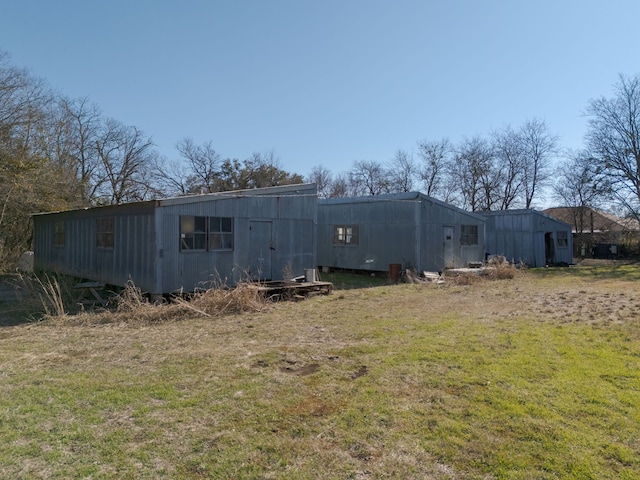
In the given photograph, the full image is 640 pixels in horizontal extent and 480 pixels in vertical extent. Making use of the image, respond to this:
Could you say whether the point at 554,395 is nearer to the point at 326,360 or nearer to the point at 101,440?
the point at 326,360

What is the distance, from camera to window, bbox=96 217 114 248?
38.4ft

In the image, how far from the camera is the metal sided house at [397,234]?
16297mm

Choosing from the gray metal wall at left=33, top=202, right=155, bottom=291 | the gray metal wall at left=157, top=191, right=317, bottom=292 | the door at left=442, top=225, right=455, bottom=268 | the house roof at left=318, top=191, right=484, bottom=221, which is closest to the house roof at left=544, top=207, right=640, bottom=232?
the house roof at left=318, top=191, right=484, bottom=221

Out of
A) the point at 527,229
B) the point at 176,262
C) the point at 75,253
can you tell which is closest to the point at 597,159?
the point at 527,229

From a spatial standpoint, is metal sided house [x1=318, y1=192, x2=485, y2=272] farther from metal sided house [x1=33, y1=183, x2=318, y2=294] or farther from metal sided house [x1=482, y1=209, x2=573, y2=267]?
metal sided house [x1=482, y1=209, x2=573, y2=267]

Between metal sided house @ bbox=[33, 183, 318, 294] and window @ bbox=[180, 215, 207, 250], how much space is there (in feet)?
0.08

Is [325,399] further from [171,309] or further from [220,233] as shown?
[220,233]

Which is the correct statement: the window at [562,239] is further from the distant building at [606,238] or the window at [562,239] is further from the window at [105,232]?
the window at [105,232]

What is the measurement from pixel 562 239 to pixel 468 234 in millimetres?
9033

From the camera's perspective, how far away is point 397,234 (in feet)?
54.3

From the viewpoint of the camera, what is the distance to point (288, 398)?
432 cm

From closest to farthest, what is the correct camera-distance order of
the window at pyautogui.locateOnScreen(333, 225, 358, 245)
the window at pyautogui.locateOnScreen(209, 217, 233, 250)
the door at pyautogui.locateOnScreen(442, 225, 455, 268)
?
the window at pyautogui.locateOnScreen(209, 217, 233, 250) < the door at pyautogui.locateOnScreen(442, 225, 455, 268) < the window at pyautogui.locateOnScreen(333, 225, 358, 245)

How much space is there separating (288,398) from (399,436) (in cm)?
125

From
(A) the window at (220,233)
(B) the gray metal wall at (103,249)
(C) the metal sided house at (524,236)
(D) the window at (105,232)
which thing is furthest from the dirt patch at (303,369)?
(C) the metal sided house at (524,236)
